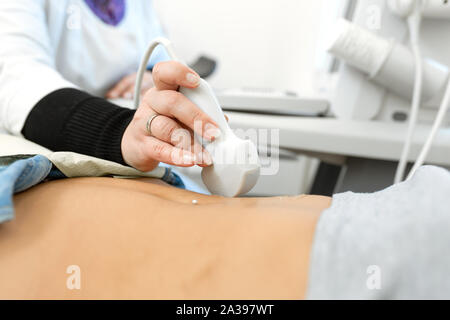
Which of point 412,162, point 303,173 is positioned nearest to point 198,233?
point 412,162

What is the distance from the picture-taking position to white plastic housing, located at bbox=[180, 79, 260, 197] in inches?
15.6

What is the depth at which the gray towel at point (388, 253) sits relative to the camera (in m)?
0.25

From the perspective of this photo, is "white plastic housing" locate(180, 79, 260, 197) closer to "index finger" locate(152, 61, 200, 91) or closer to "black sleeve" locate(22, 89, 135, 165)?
"index finger" locate(152, 61, 200, 91)

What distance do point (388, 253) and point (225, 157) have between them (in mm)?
201

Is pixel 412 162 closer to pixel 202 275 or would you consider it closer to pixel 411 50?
pixel 411 50

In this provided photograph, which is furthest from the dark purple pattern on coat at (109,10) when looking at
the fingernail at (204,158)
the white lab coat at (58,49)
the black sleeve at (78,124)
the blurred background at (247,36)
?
the blurred background at (247,36)

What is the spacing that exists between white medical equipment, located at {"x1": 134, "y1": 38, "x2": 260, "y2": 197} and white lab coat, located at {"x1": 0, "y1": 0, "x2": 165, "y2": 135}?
12.2 inches

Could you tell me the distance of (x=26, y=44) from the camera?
26.1 inches

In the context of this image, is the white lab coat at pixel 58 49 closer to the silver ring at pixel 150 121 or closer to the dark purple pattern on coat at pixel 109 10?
the dark purple pattern on coat at pixel 109 10

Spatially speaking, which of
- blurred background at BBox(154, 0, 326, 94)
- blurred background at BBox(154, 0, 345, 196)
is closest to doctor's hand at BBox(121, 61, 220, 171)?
blurred background at BBox(154, 0, 345, 196)

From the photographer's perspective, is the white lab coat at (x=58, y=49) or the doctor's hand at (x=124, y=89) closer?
the white lab coat at (x=58, y=49)

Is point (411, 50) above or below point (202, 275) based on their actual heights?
above

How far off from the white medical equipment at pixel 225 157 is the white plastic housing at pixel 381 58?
362 mm
